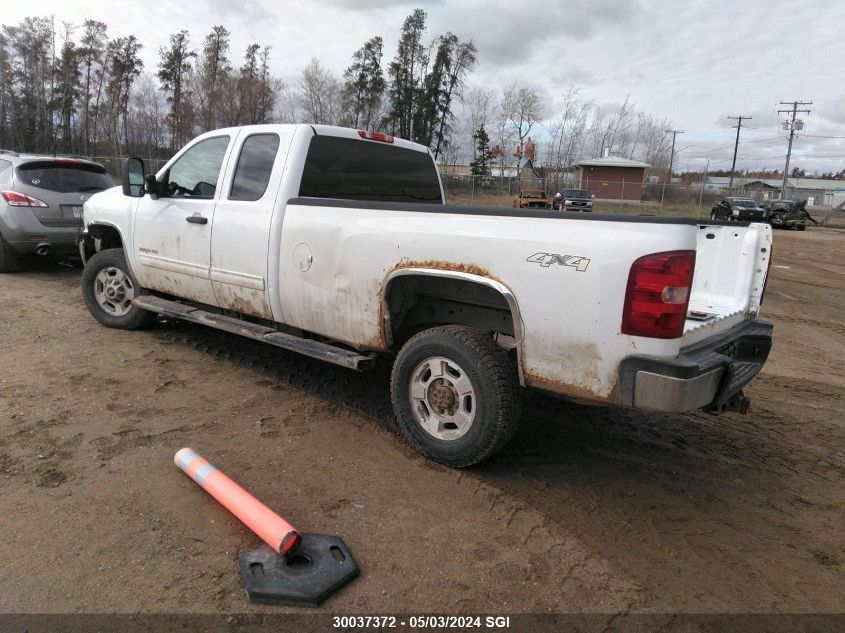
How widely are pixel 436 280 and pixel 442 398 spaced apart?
0.72 m

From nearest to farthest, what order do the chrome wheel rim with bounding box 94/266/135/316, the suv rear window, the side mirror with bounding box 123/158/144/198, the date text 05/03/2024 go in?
the date text 05/03/2024, the side mirror with bounding box 123/158/144/198, the chrome wheel rim with bounding box 94/266/135/316, the suv rear window

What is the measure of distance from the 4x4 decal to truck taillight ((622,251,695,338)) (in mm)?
230

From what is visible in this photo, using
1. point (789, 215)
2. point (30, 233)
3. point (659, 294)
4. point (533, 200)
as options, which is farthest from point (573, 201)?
point (659, 294)

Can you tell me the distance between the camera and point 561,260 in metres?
2.89

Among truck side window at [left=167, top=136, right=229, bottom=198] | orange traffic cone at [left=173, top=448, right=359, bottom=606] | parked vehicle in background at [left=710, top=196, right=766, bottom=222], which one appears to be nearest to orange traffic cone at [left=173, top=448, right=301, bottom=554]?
orange traffic cone at [left=173, top=448, right=359, bottom=606]

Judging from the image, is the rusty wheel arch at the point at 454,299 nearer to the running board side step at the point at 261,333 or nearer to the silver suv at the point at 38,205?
the running board side step at the point at 261,333

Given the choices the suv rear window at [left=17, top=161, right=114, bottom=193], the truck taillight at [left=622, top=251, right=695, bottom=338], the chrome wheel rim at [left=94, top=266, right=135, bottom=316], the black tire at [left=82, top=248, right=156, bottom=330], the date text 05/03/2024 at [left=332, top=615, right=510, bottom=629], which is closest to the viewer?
the date text 05/03/2024 at [left=332, top=615, right=510, bottom=629]

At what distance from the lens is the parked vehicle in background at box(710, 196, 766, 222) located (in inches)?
1219

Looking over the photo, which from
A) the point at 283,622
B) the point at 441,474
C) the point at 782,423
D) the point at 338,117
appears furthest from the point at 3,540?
the point at 338,117

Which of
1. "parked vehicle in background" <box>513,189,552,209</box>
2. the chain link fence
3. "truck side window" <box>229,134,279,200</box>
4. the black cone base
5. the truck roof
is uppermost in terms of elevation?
the chain link fence

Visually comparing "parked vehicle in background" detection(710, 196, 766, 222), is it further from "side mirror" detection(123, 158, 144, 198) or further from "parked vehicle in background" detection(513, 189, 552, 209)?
"side mirror" detection(123, 158, 144, 198)

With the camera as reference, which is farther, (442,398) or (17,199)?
(17,199)

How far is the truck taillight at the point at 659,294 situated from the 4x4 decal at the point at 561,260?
0.23 metres

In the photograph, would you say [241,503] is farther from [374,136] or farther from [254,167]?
[374,136]
